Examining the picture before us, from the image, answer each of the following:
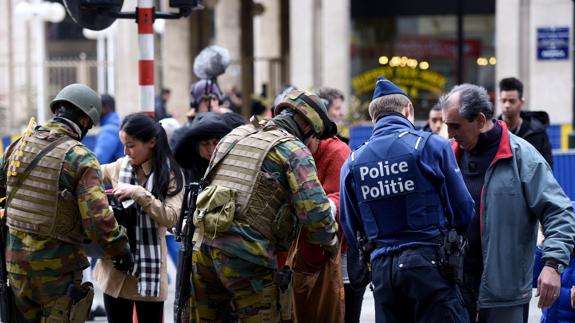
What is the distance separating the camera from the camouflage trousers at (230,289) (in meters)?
6.13

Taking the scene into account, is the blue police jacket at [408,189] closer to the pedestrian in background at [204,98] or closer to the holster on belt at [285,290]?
the holster on belt at [285,290]

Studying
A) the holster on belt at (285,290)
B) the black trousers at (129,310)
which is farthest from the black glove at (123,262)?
the holster on belt at (285,290)

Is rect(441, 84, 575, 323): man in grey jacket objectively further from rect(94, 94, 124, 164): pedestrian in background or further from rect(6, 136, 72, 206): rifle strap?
rect(94, 94, 124, 164): pedestrian in background

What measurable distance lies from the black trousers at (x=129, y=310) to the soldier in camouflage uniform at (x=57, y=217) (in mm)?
507

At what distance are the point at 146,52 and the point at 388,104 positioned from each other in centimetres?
259

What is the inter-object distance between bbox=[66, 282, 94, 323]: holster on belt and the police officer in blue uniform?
168cm

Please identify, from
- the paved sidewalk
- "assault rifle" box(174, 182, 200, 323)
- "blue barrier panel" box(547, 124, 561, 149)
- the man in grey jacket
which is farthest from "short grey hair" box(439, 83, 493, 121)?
"blue barrier panel" box(547, 124, 561, 149)

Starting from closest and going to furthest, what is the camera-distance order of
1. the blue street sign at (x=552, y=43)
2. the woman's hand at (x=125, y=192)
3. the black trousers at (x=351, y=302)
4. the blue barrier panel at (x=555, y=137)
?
the woman's hand at (x=125, y=192) → the black trousers at (x=351, y=302) → the blue barrier panel at (x=555, y=137) → the blue street sign at (x=552, y=43)

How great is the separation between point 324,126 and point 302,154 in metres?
0.40

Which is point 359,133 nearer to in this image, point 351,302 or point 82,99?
point 351,302

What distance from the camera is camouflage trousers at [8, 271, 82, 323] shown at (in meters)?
6.65

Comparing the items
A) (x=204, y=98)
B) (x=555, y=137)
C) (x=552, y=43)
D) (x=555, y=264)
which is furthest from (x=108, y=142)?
(x=552, y=43)

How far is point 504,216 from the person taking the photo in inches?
246

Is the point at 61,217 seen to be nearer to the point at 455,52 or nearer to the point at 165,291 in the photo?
the point at 165,291
